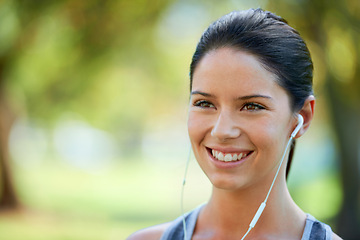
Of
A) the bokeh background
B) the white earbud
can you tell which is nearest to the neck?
the white earbud

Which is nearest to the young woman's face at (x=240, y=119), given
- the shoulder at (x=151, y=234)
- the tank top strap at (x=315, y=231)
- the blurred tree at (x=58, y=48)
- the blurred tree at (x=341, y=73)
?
the tank top strap at (x=315, y=231)

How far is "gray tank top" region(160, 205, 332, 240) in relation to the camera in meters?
2.19

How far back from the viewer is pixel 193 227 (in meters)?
2.41

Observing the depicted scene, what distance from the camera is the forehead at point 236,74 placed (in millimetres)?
2049

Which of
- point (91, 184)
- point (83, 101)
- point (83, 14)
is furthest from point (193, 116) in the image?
point (91, 184)

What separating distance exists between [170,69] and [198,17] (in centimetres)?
596

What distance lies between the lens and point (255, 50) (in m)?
2.10

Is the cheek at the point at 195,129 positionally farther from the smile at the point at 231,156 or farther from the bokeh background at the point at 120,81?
the bokeh background at the point at 120,81

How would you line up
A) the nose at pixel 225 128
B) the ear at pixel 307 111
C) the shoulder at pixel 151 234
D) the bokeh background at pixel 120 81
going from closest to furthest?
1. the nose at pixel 225 128
2. the ear at pixel 307 111
3. the shoulder at pixel 151 234
4. the bokeh background at pixel 120 81

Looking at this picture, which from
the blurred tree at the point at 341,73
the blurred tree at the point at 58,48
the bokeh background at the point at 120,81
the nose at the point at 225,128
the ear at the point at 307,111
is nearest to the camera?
the nose at the point at 225,128

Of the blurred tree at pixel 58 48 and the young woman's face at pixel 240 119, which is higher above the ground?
the blurred tree at pixel 58 48

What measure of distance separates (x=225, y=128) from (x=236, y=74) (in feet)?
0.76

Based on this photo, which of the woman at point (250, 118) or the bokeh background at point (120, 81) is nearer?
the woman at point (250, 118)

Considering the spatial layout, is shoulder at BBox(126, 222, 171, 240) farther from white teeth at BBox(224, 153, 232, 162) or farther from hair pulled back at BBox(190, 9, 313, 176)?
hair pulled back at BBox(190, 9, 313, 176)
